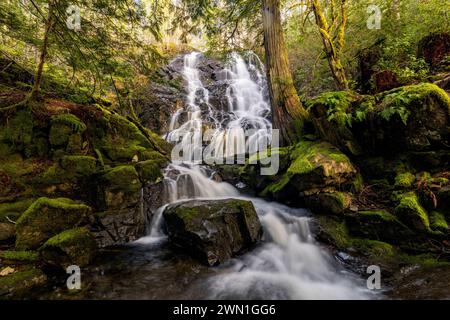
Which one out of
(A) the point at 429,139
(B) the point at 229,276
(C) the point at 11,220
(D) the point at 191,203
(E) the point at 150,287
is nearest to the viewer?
(E) the point at 150,287

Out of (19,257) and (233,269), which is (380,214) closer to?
(233,269)

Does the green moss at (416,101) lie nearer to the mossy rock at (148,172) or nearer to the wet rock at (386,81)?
the wet rock at (386,81)

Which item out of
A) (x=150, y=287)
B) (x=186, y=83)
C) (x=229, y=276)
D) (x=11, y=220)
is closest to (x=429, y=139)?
(x=229, y=276)

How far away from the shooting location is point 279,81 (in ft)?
22.6

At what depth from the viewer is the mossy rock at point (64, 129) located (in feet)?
17.5

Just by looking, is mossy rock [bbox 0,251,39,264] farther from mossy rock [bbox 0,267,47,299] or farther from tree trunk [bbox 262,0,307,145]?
tree trunk [bbox 262,0,307,145]

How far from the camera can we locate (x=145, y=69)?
5410 mm

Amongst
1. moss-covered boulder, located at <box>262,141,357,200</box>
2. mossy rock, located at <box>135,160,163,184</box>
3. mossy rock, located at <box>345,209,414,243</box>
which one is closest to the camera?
mossy rock, located at <box>345,209,414,243</box>

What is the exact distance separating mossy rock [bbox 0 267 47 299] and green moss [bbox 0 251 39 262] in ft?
0.58

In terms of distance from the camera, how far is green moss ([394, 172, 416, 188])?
4.34 meters

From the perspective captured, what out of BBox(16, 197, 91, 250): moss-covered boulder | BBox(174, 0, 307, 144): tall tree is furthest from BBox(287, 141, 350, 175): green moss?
BBox(16, 197, 91, 250): moss-covered boulder

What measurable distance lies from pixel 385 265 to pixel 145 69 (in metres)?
5.84

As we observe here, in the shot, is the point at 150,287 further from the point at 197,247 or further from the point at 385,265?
the point at 385,265
